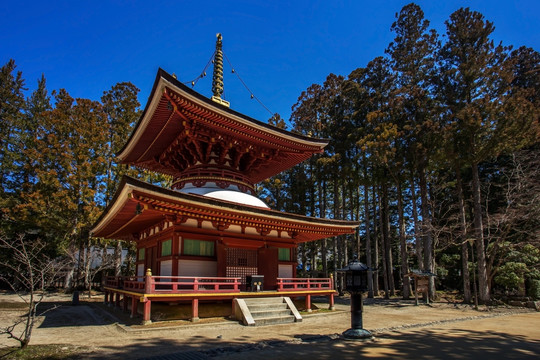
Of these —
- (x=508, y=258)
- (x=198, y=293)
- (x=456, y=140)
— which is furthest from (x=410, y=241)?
(x=198, y=293)

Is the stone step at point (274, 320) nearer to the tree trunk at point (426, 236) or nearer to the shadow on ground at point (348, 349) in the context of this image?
the shadow on ground at point (348, 349)

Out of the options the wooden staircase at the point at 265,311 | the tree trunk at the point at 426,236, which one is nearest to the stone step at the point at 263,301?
the wooden staircase at the point at 265,311

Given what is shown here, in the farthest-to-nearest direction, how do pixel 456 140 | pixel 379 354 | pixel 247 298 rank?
pixel 456 140 < pixel 247 298 < pixel 379 354

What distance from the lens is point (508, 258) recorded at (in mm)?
22281

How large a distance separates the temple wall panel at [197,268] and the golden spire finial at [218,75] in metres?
8.32

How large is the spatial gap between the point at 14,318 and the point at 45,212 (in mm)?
14312

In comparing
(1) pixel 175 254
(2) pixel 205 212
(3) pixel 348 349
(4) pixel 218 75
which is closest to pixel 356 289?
(3) pixel 348 349

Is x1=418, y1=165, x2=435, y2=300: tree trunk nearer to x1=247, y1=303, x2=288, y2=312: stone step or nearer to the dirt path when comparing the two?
the dirt path

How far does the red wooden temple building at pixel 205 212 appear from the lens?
1186 cm

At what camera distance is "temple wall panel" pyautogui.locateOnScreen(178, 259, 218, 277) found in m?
13.0

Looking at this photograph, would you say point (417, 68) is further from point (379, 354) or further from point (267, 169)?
point (379, 354)

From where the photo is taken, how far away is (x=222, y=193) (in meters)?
15.3

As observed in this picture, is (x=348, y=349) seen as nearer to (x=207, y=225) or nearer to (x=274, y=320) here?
(x=274, y=320)

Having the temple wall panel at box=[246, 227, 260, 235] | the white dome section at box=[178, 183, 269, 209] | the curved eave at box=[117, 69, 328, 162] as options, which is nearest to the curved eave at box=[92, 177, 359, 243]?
the temple wall panel at box=[246, 227, 260, 235]
